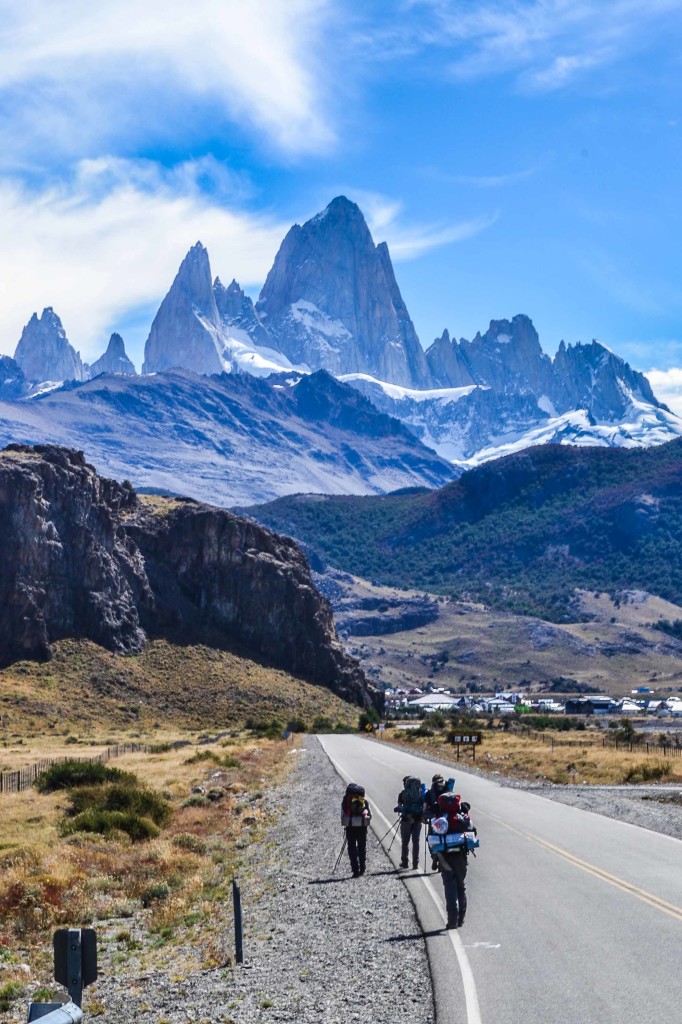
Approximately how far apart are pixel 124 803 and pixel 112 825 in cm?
342

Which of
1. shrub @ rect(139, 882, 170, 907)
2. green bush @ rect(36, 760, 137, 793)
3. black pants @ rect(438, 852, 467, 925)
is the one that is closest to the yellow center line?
black pants @ rect(438, 852, 467, 925)

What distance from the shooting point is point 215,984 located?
13.8m

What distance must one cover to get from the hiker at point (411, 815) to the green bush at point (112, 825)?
8.85 m

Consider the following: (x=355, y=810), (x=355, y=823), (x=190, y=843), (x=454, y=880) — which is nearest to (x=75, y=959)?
(x=454, y=880)

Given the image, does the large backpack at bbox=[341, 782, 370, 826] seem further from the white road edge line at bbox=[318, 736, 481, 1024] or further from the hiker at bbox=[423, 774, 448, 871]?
the white road edge line at bbox=[318, 736, 481, 1024]

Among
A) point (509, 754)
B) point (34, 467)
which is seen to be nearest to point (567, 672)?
point (34, 467)

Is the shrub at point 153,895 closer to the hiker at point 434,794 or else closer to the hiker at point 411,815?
the hiker at point 411,815

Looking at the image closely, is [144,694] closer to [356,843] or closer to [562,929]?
[356,843]

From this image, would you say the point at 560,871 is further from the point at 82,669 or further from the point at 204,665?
the point at 204,665

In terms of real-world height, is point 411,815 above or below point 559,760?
above

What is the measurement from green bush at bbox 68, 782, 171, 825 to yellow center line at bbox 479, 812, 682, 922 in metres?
10.6

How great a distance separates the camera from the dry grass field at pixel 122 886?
1582 cm

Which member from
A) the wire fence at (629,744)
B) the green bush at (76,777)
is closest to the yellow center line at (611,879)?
the green bush at (76,777)

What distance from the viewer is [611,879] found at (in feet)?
62.6
